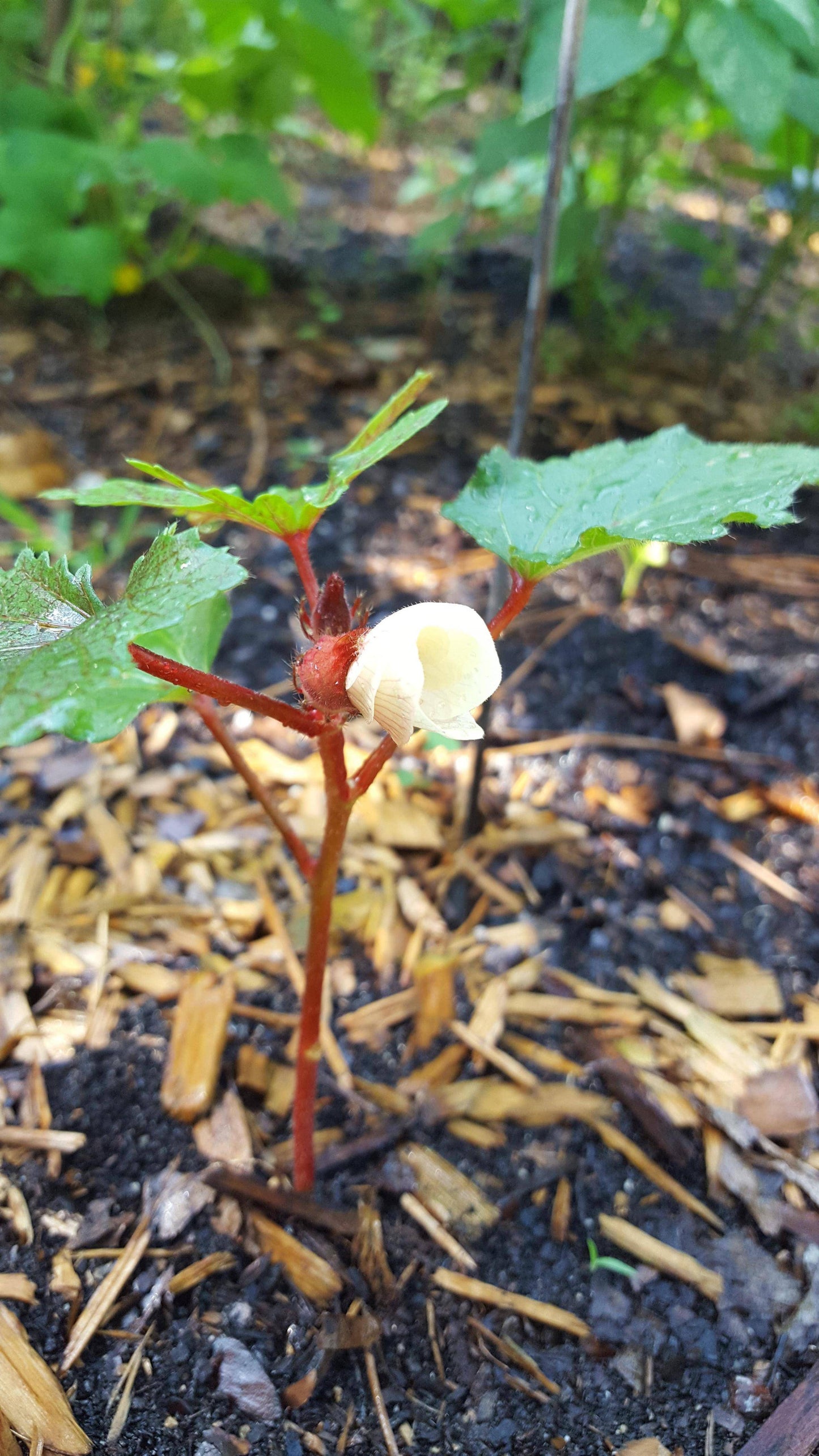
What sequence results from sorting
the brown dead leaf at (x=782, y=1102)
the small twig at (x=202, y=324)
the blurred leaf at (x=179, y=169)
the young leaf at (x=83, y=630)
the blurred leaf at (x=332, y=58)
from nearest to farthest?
the young leaf at (x=83, y=630)
the brown dead leaf at (x=782, y=1102)
the blurred leaf at (x=179, y=169)
the blurred leaf at (x=332, y=58)
the small twig at (x=202, y=324)

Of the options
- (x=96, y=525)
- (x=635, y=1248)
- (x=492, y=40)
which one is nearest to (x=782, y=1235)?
(x=635, y=1248)

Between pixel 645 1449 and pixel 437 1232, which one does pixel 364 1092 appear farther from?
pixel 645 1449

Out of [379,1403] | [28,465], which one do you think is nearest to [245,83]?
[28,465]

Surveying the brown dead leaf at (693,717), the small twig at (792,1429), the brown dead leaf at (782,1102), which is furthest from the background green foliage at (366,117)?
the small twig at (792,1429)

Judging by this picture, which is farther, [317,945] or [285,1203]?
[285,1203]

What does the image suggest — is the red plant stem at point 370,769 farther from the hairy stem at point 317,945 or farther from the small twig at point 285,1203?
the small twig at point 285,1203

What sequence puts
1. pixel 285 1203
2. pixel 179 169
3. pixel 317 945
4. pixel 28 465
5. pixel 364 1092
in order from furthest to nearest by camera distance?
pixel 28 465 → pixel 179 169 → pixel 364 1092 → pixel 285 1203 → pixel 317 945
